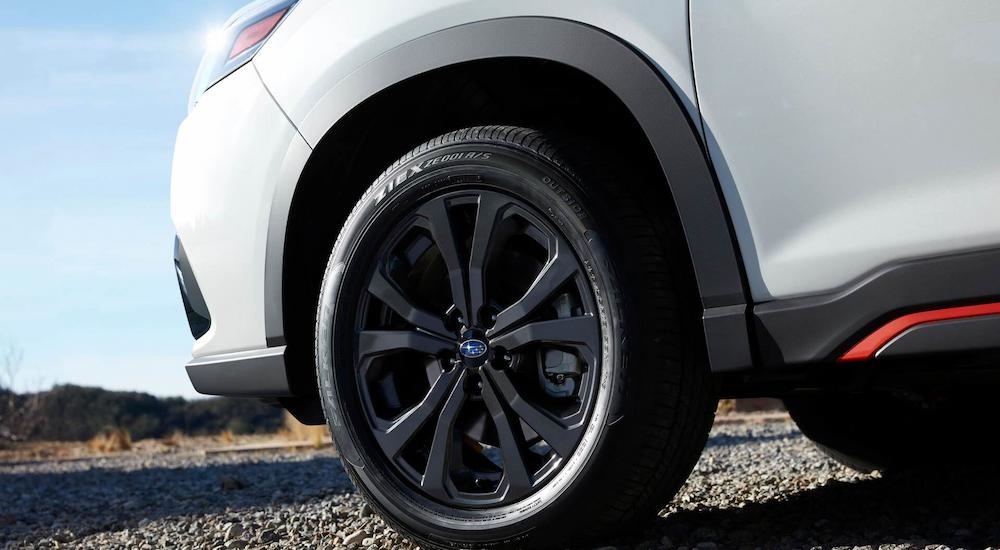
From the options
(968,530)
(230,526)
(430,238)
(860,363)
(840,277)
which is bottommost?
(968,530)

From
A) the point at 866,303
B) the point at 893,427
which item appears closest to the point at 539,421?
the point at 866,303

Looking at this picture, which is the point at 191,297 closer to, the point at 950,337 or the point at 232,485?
the point at 950,337

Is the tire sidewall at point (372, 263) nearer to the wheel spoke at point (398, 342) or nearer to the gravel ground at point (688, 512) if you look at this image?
the wheel spoke at point (398, 342)

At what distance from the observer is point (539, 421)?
2230 mm

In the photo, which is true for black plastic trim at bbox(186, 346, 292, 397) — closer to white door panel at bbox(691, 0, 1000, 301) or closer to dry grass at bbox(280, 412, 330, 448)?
white door panel at bbox(691, 0, 1000, 301)

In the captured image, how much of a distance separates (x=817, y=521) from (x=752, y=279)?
0.93 metres

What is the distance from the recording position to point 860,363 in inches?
81.3

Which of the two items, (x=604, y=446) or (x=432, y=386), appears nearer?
(x=604, y=446)

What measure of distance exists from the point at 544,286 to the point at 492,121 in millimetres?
647

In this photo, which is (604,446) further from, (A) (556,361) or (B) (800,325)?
(B) (800,325)

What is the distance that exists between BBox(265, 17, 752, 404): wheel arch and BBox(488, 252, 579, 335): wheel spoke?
28 cm

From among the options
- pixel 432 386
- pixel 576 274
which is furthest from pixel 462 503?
pixel 576 274

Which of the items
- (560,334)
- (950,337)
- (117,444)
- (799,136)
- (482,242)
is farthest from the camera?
(117,444)

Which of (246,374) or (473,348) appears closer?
(473,348)
